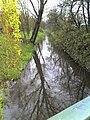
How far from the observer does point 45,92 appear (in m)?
10.1

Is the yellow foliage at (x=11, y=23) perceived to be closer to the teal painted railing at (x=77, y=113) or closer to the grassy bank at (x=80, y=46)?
the teal painted railing at (x=77, y=113)

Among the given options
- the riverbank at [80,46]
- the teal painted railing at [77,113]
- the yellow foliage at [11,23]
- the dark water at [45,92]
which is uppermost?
the yellow foliage at [11,23]

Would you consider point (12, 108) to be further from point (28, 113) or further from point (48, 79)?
point (48, 79)

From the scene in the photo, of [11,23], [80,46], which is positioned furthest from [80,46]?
[11,23]

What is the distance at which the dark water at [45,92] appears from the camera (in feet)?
26.2

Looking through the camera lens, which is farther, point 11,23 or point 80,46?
point 80,46

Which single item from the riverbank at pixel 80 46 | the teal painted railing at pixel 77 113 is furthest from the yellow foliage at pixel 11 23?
the riverbank at pixel 80 46

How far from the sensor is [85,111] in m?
1.89

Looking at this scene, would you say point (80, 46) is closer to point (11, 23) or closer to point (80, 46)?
point (80, 46)

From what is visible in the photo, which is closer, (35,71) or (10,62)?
(10,62)

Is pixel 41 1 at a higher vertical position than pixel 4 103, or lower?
higher

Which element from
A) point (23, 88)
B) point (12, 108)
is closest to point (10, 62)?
point (12, 108)

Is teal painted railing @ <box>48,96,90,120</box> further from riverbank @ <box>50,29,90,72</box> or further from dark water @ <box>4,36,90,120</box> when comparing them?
riverbank @ <box>50,29,90,72</box>

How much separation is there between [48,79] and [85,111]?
10492mm
